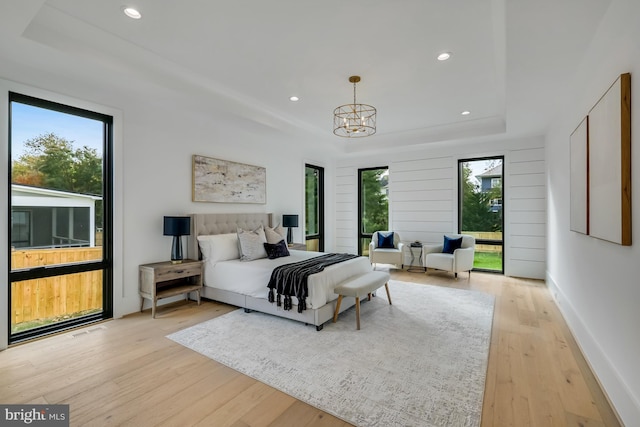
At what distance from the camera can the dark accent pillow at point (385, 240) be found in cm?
662

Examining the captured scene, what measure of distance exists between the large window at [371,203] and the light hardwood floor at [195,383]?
4.24 m

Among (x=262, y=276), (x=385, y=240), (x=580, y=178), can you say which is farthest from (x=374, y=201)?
(x=580, y=178)

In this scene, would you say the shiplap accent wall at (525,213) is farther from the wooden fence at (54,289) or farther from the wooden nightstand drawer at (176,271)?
the wooden fence at (54,289)

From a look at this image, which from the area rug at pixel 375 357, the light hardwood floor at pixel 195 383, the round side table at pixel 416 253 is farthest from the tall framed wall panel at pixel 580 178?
the round side table at pixel 416 253

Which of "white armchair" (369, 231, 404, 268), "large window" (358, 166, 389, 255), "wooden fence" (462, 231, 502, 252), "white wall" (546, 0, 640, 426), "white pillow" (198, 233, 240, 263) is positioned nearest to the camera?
"white wall" (546, 0, 640, 426)

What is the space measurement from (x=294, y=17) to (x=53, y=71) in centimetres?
246

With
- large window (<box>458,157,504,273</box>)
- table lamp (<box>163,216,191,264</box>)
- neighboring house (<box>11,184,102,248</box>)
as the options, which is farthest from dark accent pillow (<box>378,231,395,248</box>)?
neighboring house (<box>11,184,102,248</box>)

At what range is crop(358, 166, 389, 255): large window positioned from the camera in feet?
24.3

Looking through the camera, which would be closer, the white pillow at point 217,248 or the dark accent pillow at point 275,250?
the white pillow at point 217,248

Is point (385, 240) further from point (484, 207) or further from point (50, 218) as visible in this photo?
point (50, 218)

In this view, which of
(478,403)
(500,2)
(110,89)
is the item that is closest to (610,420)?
Answer: (478,403)

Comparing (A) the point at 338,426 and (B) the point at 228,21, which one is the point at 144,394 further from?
(B) the point at 228,21

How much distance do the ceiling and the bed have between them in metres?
1.83

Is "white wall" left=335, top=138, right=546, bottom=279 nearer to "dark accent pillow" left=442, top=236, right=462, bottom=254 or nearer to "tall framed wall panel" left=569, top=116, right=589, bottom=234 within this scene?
"dark accent pillow" left=442, top=236, right=462, bottom=254
